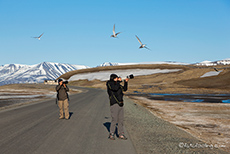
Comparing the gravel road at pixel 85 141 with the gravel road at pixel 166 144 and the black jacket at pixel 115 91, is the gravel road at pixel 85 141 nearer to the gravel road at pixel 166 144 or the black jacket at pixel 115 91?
the gravel road at pixel 166 144

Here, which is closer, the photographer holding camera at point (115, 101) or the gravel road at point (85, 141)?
the gravel road at point (85, 141)

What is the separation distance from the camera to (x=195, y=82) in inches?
3364

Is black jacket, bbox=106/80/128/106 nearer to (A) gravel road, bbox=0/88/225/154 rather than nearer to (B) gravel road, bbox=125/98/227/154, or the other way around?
(A) gravel road, bbox=0/88/225/154

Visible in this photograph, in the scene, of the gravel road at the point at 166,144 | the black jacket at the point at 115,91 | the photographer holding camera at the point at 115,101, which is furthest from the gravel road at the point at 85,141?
the black jacket at the point at 115,91

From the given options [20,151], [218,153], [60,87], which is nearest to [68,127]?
[60,87]

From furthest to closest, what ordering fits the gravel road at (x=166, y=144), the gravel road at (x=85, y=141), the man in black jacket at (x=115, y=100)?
the man in black jacket at (x=115, y=100) → the gravel road at (x=166, y=144) → the gravel road at (x=85, y=141)

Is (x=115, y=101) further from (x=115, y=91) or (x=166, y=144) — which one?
(x=166, y=144)

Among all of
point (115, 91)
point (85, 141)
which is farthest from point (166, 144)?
point (85, 141)

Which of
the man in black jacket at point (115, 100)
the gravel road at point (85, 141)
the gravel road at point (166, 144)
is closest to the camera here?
the gravel road at point (85, 141)

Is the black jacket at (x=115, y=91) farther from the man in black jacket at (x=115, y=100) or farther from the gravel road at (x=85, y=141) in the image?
the gravel road at (x=85, y=141)

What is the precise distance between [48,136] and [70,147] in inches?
76.4

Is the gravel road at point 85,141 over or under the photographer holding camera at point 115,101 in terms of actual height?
under

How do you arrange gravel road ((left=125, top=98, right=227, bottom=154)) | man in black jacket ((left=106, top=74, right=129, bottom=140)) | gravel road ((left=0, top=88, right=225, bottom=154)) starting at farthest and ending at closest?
man in black jacket ((left=106, top=74, right=129, bottom=140)) → gravel road ((left=125, top=98, right=227, bottom=154)) → gravel road ((left=0, top=88, right=225, bottom=154))

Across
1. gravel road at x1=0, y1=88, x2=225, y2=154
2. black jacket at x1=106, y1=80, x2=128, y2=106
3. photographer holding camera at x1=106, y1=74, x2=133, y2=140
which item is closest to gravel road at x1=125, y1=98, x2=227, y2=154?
gravel road at x1=0, y1=88, x2=225, y2=154
